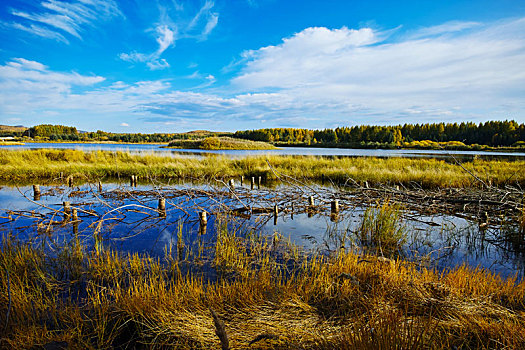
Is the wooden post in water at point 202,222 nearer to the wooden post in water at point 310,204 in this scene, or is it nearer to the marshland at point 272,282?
the marshland at point 272,282

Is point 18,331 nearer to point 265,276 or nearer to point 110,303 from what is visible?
point 110,303

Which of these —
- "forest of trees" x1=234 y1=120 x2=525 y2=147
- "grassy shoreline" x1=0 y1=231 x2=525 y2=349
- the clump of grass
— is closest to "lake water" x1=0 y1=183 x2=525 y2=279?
the clump of grass

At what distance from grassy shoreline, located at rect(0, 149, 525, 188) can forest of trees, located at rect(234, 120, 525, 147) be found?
43.9 metres

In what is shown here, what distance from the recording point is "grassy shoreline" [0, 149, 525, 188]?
15.5 metres

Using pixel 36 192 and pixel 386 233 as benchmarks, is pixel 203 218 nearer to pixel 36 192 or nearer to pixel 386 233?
pixel 386 233

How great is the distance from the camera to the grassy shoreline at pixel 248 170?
15.5m

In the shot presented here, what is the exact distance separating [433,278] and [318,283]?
1893 mm

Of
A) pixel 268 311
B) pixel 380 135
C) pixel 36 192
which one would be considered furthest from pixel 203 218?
pixel 380 135

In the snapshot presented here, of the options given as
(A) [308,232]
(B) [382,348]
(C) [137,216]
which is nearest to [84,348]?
(B) [382,348]

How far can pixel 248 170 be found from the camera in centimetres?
2038

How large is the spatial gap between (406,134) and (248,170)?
10414cm

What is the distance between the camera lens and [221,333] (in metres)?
1.90

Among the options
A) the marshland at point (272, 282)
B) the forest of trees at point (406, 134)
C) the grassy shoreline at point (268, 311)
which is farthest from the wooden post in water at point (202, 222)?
the forest of trees at point (406, 134)

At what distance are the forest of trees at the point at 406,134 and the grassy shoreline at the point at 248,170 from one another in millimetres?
43897
